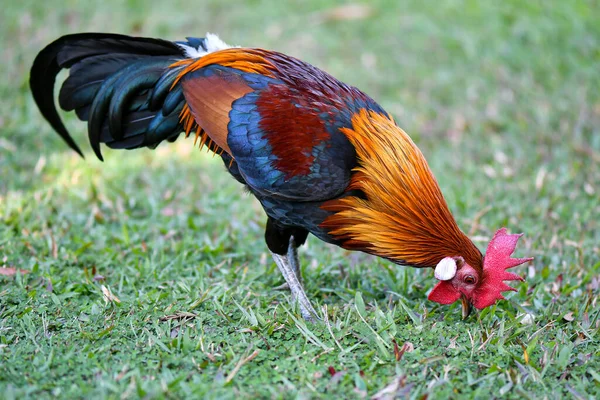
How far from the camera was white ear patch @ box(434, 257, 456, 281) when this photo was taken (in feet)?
12.0

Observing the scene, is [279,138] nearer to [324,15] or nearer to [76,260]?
[76,260]

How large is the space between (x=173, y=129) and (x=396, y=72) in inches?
184

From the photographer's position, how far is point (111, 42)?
172 inches

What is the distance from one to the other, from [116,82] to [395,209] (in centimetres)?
203

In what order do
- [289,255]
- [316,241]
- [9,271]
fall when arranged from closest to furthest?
1. [9,271]
2. [289,255]
3. [316,241]

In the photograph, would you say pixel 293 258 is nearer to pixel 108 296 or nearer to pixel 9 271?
pixel 108 296

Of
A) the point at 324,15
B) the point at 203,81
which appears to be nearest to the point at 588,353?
the point at 203,81

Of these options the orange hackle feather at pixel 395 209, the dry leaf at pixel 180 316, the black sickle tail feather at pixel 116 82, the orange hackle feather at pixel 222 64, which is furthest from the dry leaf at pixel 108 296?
the orange hackle feather at pixel 395 209

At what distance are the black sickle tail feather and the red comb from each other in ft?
6.91

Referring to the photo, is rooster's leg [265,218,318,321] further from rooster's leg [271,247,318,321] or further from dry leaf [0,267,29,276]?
dry leaf [0,267,29,276]

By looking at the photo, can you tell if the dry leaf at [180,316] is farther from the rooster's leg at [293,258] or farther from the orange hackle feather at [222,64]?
the orange hackle feather at [222,64]

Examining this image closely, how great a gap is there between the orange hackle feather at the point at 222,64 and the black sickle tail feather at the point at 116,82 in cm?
9

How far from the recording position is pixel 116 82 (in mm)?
4324

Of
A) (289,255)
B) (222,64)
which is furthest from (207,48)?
(289,255)
